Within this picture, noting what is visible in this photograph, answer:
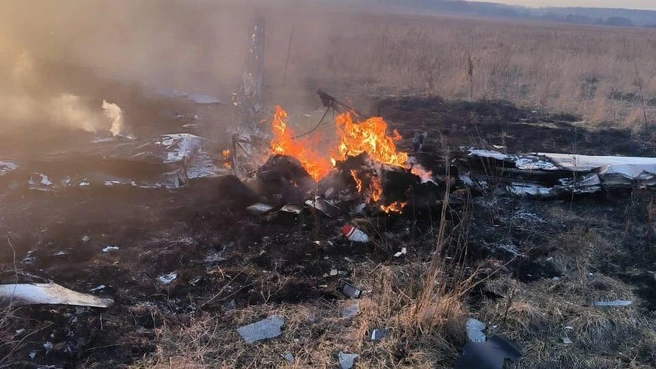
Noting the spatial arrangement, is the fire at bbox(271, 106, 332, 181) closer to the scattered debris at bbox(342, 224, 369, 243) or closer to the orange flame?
the orange flame

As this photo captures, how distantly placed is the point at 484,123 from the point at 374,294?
7887mm

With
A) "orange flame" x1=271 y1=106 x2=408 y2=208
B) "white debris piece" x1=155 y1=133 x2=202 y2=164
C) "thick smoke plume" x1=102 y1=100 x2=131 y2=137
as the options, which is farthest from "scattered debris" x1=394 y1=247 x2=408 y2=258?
"thick smoke plume" x1=102 y1=100 x2=131 y2=137

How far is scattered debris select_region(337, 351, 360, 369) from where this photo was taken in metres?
3.49

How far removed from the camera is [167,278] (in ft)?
15.0

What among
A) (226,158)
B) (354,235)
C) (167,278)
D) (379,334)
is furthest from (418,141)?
(167,278)

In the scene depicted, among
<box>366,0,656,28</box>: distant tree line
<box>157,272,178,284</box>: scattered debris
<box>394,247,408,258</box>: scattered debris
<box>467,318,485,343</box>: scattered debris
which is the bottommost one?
<box>157,272,178,284</box>: scattered debris

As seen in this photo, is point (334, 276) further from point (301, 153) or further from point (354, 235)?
point (301, 153)

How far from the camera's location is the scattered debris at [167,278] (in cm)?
453

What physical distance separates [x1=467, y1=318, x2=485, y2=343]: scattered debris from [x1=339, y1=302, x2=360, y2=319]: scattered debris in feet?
3.13

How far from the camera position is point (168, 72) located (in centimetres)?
1369

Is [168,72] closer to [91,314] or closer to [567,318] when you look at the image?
[91,314]

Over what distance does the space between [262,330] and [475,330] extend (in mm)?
1793

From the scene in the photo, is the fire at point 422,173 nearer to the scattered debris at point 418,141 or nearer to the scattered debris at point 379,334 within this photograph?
the scattered debris at point 418,141

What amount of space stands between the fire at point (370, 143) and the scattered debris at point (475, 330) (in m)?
2.95
